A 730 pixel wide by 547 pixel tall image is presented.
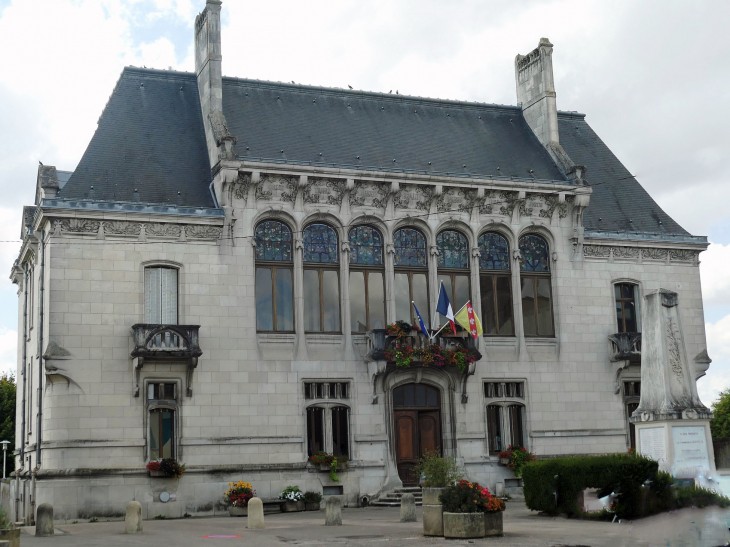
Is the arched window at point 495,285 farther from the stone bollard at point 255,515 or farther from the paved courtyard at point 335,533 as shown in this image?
the stone bollard at point 255,515

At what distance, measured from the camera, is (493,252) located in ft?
113

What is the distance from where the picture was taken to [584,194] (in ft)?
115

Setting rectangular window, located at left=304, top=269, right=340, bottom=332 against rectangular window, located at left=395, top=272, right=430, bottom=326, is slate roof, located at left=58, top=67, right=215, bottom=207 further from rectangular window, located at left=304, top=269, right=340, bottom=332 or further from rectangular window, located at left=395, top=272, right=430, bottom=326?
rectangular window, located at left=395, top=272, right=430, bottom=326

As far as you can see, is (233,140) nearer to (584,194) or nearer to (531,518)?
(584,194)

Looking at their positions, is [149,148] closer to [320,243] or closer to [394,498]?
[320,243]

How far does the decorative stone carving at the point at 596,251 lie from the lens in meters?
35.3

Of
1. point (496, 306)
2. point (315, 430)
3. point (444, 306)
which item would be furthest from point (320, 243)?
point (496, 306)

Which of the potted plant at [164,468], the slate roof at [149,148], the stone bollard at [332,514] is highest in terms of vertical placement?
the slate roof at [149,148]

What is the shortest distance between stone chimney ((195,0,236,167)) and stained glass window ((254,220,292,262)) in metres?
2.80

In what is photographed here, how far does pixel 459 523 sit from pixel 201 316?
1365 cm

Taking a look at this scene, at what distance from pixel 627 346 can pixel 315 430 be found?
1167cm

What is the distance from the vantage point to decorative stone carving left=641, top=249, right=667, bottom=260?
1417 inches

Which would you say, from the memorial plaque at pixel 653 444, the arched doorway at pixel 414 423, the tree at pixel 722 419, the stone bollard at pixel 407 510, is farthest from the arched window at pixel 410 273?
the tree at pixel 722 419

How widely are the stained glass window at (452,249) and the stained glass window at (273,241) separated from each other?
551 cm
